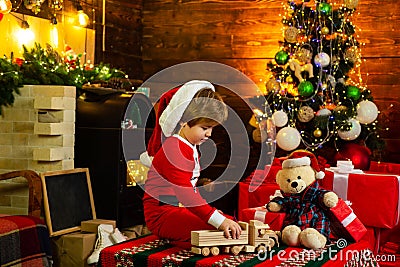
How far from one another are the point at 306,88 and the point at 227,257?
2.69 metres

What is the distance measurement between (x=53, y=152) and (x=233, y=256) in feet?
6.05

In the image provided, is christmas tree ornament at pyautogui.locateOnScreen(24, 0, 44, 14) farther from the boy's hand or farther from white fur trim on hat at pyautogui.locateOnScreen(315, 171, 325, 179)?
the boy's hand

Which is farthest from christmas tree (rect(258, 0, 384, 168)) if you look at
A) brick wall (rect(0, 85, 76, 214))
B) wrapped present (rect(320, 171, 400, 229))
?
brick wall (rect(0, 85, 76, 214))

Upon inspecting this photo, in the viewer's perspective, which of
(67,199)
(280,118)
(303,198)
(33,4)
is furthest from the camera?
(280,118)

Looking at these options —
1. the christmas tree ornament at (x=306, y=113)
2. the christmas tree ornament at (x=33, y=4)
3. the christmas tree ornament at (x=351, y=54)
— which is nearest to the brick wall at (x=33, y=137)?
the christmas tree ornament at (x=33, y=4)

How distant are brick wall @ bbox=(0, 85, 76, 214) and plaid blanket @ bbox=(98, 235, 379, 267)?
1474 millimetres

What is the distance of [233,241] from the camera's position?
2.40m

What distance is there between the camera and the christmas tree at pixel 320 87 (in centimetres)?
483

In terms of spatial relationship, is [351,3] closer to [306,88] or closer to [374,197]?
[306,88]

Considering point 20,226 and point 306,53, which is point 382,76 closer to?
point 306,53

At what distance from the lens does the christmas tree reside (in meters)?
4.83

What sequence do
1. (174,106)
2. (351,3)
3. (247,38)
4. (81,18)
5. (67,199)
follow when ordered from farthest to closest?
(247,38) < (81,18) < (351,3) < (67,199) < (174,106)

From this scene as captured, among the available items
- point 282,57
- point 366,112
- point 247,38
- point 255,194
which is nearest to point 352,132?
point 366,112

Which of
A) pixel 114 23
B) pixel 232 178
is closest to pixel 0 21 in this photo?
pixel 114 23
